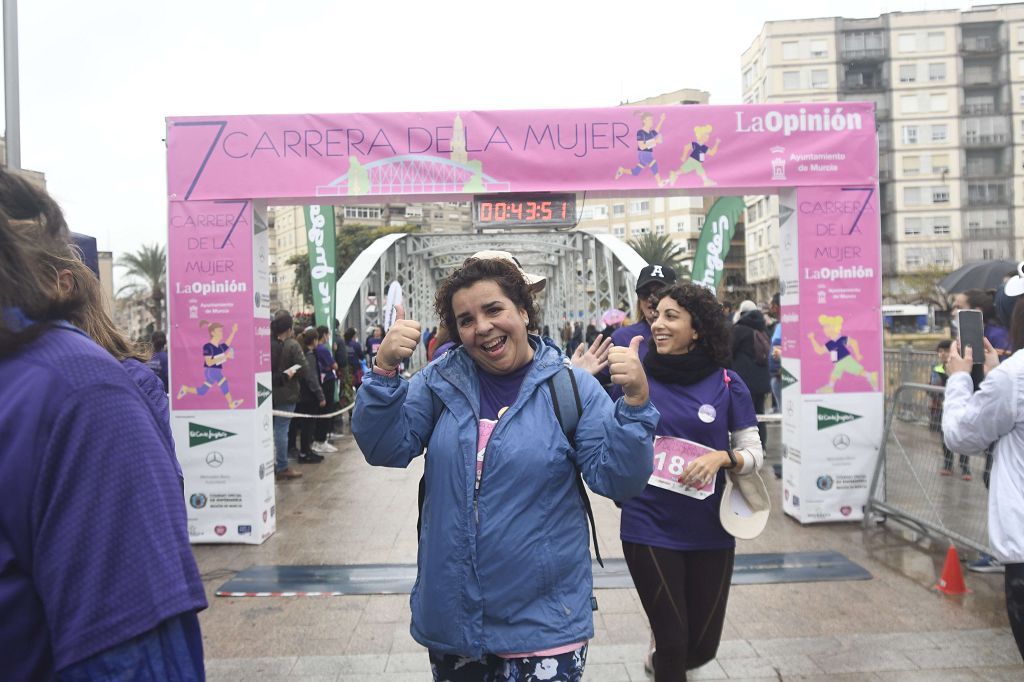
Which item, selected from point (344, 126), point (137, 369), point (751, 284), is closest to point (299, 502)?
point (344, 126)

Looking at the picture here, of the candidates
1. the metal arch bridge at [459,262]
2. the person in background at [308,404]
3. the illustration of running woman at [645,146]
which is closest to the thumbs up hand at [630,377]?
the illustration of running woman at [645,146]

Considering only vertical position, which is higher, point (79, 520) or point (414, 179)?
point (414, 179)

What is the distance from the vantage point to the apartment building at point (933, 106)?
65938 millimetres

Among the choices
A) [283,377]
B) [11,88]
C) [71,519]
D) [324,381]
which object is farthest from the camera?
[324,381]

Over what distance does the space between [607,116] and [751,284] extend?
7223 cm

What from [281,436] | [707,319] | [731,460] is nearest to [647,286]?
[707,319]

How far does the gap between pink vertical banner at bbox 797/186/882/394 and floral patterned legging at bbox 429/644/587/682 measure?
17.8 feet

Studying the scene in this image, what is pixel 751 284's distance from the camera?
75.8 metres

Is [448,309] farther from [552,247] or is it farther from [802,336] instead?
[552,247]

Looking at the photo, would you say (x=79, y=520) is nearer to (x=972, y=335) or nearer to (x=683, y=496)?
(x=683, y=496)

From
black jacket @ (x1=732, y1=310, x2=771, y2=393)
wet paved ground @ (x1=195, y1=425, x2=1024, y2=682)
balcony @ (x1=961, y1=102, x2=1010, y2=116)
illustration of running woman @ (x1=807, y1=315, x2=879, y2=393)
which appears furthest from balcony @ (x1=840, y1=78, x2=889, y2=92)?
wet paved ground @ (x1=195, y1=425, x2=1024, y2=682)

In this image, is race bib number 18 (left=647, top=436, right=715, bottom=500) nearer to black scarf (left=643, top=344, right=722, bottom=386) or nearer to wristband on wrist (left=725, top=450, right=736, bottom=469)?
wristband on wrist (left=725, top=450, right=736, bottom=469)

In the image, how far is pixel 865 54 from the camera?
6831 cm

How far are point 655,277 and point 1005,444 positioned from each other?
91.3 inches
